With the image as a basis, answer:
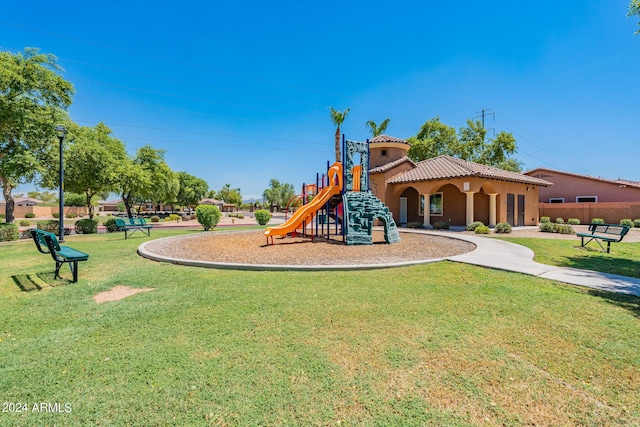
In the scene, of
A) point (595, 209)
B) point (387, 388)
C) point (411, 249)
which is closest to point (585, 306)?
point (387, 388)

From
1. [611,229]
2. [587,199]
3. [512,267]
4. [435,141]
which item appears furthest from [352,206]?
[435,141]

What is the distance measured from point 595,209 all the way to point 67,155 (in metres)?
38.5

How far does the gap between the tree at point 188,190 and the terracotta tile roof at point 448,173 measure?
4996cm

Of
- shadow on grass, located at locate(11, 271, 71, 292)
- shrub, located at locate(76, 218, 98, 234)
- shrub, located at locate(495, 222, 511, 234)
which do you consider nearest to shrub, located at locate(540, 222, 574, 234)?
shrub, located at locate(495, 222, 511, 234)

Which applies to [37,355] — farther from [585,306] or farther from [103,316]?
[585,306]

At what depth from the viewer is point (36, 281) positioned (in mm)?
6219

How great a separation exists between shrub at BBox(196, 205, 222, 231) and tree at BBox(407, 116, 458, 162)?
3017 cm

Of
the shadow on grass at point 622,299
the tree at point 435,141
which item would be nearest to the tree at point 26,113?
the shadow on grass at point 622,299

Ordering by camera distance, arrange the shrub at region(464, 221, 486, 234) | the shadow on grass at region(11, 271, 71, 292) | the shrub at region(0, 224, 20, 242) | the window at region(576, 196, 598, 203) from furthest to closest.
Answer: the window at region(576, 196, 598, 203)
the shrub at region(464, 221, 486, 234)
the shrub at region(0, 224, 20, 242)
the shadow on grass at region(11, 271, 71, 292)

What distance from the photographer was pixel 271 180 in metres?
84.7

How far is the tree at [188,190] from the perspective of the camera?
60.2 metres

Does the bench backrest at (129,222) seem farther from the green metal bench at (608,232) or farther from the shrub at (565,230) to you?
the shrub at (565,230)

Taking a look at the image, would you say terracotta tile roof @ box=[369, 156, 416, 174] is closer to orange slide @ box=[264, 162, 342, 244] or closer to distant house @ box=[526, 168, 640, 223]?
orange slide @ box=[264, 162, 342, 244]

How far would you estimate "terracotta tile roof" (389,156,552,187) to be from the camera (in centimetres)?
1948
